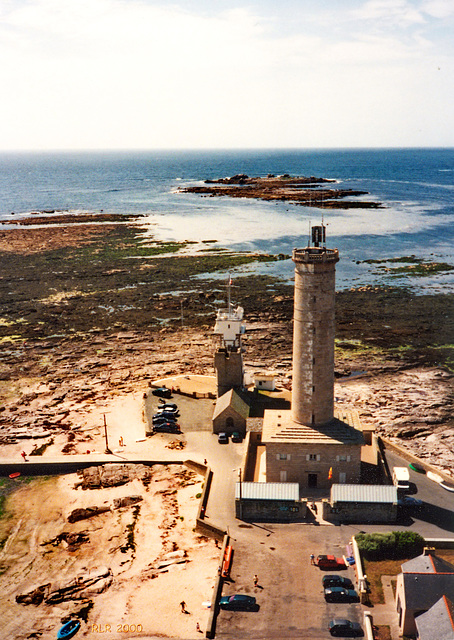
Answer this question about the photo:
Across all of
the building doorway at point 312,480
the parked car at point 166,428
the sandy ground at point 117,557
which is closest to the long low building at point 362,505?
the building doorway at point 312,480

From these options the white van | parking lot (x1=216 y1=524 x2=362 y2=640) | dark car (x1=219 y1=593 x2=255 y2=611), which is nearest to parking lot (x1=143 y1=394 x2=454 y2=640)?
parking lot (x1=216 y1=524 x2=362 y2=640)

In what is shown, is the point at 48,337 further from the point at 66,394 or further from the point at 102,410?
the point at 102,410

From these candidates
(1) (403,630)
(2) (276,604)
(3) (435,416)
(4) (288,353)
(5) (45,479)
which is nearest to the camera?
(1) (403,630)

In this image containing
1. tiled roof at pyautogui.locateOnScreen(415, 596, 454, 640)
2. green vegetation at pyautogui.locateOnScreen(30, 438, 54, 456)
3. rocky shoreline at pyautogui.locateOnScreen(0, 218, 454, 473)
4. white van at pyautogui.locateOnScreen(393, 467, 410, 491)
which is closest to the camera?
tiled roof at pyautogui.locateOnScreen(415, 596, 454, 640)

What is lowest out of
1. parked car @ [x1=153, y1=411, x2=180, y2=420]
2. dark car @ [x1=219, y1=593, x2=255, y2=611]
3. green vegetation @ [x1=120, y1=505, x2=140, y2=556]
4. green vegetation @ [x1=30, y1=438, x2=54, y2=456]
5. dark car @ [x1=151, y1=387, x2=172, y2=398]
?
green vegetation @ [x1=120, y1=505, x2=140, y2=556]

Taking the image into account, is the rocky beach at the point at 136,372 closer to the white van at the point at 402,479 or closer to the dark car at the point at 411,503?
the white van at the point at 402,479

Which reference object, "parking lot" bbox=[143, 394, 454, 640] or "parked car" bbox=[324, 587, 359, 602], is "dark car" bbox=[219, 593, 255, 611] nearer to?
"parking lot" bbox=[143, 394, 454, 640]

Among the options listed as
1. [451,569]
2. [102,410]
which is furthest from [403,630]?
[102,410]

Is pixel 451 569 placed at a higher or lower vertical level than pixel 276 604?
higher
